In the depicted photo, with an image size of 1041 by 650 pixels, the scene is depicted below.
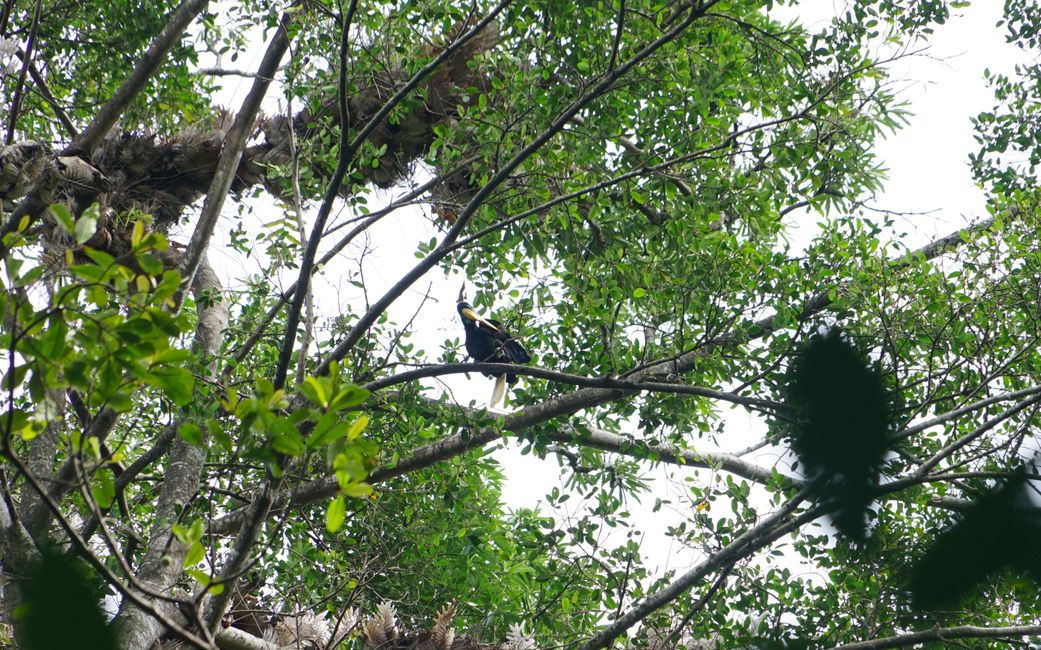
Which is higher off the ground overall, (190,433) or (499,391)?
(499,391)

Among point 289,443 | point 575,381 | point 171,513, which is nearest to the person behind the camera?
point 289,443

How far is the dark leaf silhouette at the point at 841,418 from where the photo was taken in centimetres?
87

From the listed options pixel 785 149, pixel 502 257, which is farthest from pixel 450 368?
pixel 785 149

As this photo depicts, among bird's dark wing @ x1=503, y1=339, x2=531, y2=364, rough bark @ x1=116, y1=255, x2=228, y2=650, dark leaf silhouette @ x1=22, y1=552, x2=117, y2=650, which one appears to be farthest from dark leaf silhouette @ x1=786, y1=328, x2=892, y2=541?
bird's dark wing @ x1=503, y1=339, x2=531, y2=364

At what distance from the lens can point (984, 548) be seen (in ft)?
2.98

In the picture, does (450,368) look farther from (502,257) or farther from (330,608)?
(330,608)

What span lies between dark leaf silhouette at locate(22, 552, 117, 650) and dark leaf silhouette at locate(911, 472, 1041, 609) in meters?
0.82

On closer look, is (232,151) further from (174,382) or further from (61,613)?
(61,613)

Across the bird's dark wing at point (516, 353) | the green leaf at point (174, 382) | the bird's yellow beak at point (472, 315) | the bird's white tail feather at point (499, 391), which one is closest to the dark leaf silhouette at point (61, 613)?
the green leaf at point (174, 382)

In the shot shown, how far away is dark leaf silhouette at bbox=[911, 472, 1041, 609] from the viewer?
890 millimetres

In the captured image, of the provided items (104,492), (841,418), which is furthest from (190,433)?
(841,418)

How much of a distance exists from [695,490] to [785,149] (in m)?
1.80

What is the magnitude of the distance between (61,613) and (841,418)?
735mm

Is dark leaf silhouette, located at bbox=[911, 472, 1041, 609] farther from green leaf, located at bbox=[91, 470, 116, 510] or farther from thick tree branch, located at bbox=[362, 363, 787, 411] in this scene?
thick tree branch, located at bbox=[362, 363, 787, 411]
